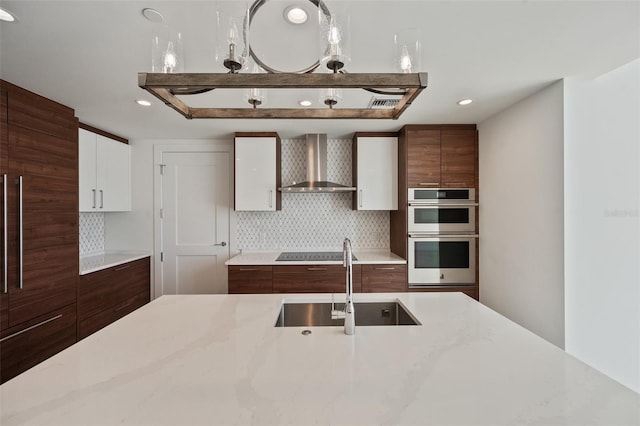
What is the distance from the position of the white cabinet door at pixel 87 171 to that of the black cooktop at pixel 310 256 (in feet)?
6.47

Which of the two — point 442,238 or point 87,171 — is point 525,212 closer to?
point 442,238

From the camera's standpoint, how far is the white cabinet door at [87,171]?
2811mm

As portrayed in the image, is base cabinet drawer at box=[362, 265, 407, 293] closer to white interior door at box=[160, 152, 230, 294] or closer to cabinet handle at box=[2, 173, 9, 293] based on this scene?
white interior door at box=[160, 152, 230, 294]

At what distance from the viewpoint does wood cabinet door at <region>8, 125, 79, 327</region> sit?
6.67ft

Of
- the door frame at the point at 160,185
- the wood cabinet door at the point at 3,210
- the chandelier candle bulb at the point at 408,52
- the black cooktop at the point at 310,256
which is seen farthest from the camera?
the door frame at the point at 160,185

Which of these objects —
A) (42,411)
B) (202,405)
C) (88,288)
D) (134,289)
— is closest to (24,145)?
(88,288)

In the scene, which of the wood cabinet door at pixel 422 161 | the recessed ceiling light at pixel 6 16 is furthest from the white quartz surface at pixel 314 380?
the wood cabinet door at pixel 422 161

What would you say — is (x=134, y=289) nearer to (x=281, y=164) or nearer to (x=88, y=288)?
(x=88, y=288)

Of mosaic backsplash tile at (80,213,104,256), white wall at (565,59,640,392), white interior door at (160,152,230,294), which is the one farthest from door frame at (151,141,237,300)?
white wall at (565,59,640,392)

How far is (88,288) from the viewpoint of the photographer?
8.88ft

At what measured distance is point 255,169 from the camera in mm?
3379

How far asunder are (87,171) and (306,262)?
237 centimetres

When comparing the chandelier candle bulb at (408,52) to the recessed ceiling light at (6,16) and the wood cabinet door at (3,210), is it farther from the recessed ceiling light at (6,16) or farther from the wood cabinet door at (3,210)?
the wood cabinet door at (3,210)

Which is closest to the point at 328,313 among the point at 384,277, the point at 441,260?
the point at 384,277
